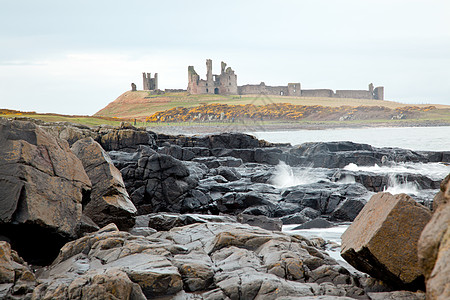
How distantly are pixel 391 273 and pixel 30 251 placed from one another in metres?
5.76

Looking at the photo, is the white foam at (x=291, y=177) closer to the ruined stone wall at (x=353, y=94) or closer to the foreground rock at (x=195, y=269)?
the foreground rock at (x=195, y=269)

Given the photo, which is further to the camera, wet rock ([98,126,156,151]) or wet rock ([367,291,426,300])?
wet rock ([98,126,156,151])

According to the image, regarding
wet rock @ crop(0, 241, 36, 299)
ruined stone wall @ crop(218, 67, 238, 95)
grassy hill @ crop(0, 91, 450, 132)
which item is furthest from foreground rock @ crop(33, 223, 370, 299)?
ruined stone wall @ crop(218, 67, 238, 95)

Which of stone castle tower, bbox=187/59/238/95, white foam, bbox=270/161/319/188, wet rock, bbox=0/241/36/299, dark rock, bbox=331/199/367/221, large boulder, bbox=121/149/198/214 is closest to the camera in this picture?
wet rock, bbox=0/241/36/299

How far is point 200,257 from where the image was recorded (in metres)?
6.39

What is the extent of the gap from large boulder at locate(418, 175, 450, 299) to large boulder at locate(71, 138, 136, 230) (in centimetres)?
666

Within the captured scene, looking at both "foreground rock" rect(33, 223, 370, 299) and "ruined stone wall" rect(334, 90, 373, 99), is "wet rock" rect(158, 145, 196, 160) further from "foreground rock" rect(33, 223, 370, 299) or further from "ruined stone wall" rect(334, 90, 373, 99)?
"ruined stone wall" rect(334, 90, 373, 99)

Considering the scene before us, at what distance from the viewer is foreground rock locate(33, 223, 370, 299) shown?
4848 millimetres

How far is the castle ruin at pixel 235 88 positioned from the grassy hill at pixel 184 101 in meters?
4.54

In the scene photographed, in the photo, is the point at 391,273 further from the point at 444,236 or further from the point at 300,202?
the point at 300,202

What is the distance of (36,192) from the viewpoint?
6.82 m

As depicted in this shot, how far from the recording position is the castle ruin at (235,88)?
4695 inches

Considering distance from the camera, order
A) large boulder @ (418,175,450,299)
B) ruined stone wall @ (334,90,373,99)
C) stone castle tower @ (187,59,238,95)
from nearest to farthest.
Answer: large boulder @ (418,175,450,299) → stone castle tower @ (187,59,238,95) → ruined stone wall @ (334,90,373,99)

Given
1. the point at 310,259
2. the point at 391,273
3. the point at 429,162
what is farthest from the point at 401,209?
the point at 429,162
